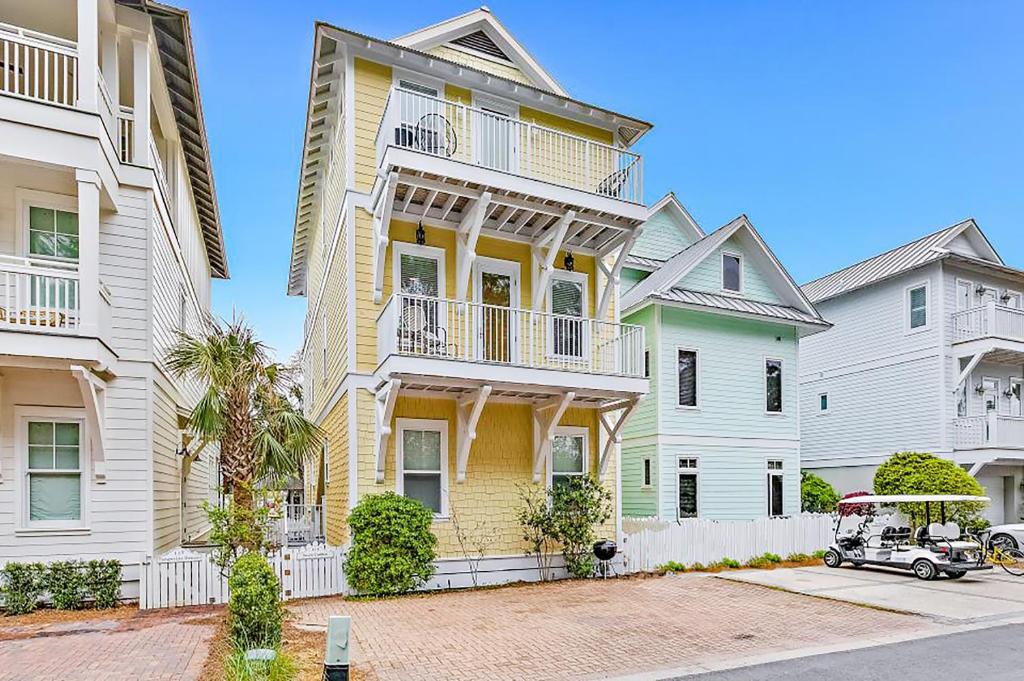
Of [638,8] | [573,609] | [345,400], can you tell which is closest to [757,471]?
[573,609]

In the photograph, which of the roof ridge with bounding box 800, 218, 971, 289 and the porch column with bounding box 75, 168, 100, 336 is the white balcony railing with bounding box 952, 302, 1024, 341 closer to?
the roof ridge with bounding box 800, 218, 971, 289

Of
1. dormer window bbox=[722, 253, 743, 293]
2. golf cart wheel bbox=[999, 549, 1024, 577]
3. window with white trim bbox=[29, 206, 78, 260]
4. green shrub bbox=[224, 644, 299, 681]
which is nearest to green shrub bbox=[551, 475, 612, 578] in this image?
green shrub bbox=[224, 644, 299, 681]

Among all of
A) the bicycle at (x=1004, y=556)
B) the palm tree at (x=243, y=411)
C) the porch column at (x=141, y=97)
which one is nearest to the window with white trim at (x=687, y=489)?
the bicycle at (x=1004, y=556)

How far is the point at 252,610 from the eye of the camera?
774 centimetres

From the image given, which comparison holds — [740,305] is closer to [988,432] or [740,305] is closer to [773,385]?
[773,385]

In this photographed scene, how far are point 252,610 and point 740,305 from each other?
16.6 m

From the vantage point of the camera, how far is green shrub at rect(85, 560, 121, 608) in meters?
11.3

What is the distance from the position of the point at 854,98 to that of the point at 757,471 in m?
16.0

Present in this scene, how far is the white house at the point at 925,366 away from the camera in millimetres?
22109

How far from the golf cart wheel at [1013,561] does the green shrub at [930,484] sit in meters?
2.08

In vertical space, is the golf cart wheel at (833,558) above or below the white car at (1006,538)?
below

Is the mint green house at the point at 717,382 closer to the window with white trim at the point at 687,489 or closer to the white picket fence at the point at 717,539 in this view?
the window with white trim at the point at 687,489

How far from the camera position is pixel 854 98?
87.1 feet

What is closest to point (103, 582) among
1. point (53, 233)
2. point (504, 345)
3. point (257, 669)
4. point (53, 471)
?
point (53, 471)
